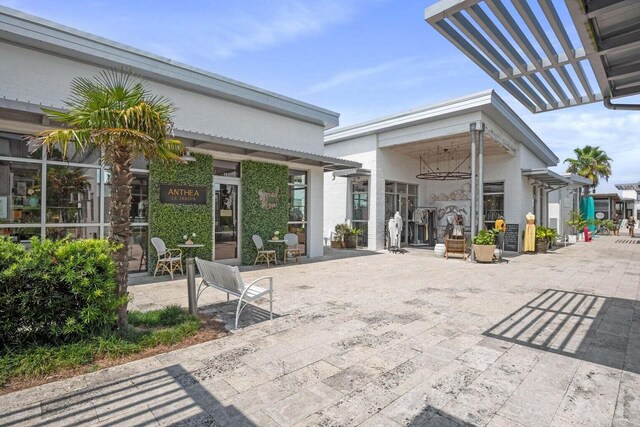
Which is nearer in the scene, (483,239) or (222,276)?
(222,276)

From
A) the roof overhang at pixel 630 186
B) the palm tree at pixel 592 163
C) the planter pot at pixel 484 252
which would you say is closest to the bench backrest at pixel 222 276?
the planter pot at pixel 484 252

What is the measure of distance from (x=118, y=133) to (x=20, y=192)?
4419 mm

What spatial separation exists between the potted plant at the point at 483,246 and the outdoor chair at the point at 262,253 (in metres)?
6.32

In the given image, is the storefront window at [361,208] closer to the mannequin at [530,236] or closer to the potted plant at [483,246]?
the potted plant at [483,246]

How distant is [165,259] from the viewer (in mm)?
7738

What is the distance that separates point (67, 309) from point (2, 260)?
0.73 meters

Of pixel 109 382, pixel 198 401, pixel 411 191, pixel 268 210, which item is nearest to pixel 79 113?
pixel 109 382

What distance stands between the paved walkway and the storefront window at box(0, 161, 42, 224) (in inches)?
108

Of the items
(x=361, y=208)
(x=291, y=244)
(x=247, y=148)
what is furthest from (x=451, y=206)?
(x=247, y=148)

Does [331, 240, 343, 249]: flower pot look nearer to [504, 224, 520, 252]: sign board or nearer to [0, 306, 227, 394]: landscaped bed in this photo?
[504, 224, 520, 252]: sign board

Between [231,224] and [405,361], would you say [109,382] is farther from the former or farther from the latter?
[231,224]

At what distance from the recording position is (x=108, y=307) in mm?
3705

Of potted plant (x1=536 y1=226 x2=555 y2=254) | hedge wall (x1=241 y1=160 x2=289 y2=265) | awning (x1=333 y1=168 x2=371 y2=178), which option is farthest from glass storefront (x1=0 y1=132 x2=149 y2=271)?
potted plant (x1=536 y1=226 x2=555 y2=254)

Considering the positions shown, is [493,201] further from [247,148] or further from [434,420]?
[434,420]
